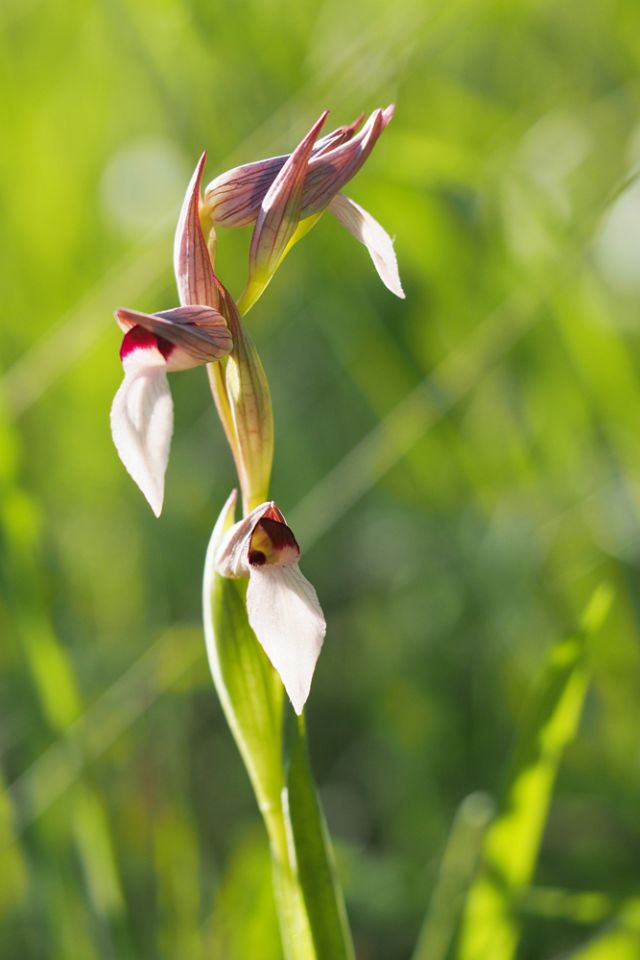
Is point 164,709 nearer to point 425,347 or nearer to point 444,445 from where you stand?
point 444,445

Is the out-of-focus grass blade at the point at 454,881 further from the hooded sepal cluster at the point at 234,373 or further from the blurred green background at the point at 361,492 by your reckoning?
the hooded sepal cluster at the point at 234,373

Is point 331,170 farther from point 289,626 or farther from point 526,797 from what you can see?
point 526,797

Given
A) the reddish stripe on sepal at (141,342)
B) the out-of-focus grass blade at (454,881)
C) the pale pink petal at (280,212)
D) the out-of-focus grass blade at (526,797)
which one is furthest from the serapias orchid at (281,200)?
the out-of-focus grass blade at (454,881)

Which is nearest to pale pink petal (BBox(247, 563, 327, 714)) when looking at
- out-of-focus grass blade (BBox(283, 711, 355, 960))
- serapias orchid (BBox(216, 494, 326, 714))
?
serapias orchid (BBox(216, 494, 326, 714))

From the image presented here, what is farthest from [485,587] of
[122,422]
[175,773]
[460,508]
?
[122,422]

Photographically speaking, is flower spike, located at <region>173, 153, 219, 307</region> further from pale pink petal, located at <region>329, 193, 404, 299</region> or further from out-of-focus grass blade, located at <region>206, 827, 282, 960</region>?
out-of-focus grass blade, located at <region>206, 827, 282, 960</region>
